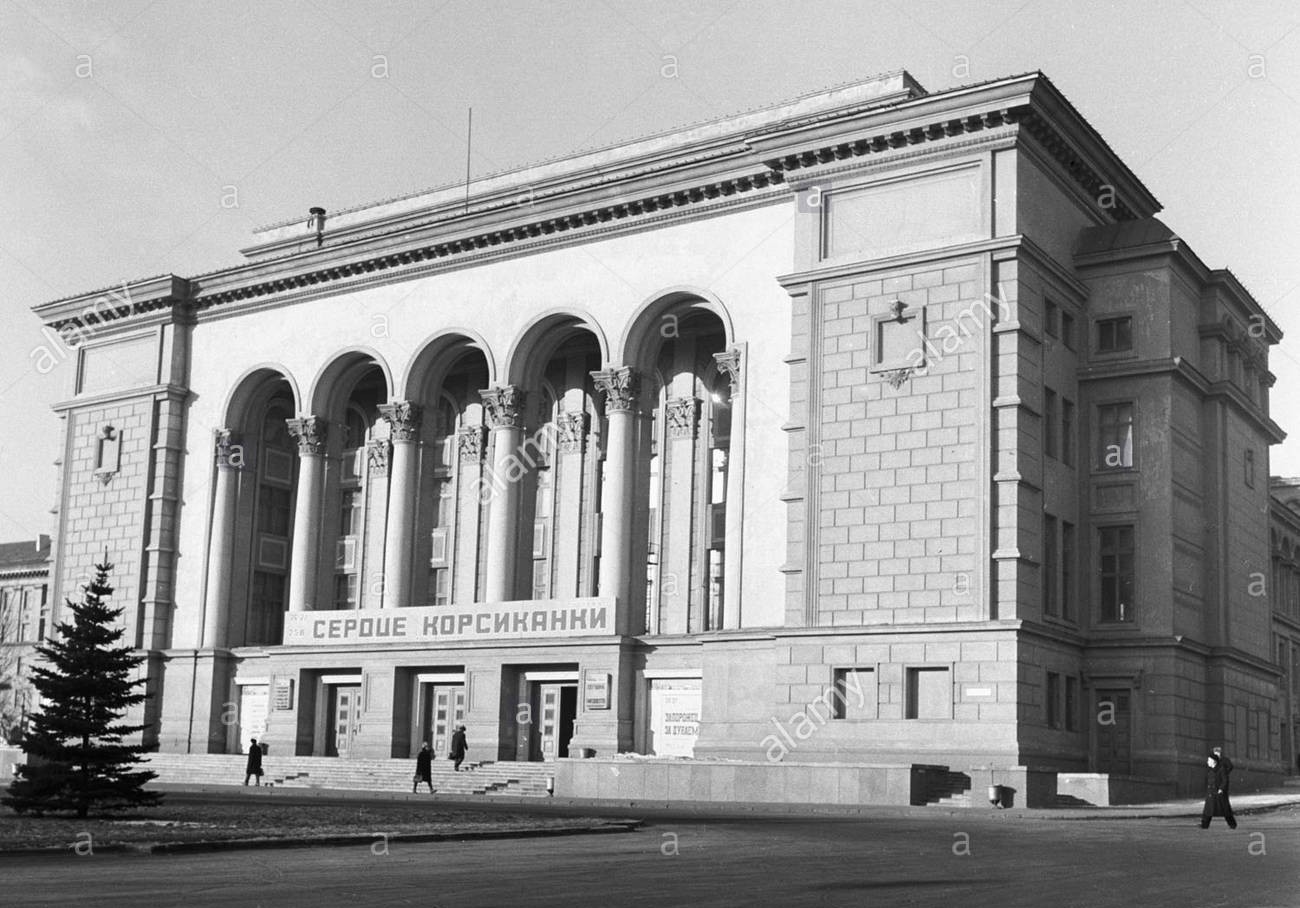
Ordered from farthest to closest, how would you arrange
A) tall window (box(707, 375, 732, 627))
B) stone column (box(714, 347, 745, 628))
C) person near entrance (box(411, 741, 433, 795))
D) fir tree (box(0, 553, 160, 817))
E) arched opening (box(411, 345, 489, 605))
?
1. arched opening (box(411, 345, 489, 605))
2. tall window (box(707, 375, 732, 627))
3. stone column (box(714, 347, 745, 628))
4. person near entrance (box(411, 741, 433, 795))
5. fir tree (box(0, 553, 160, 817))

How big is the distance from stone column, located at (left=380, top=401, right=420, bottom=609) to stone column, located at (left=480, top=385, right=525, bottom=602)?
292 centimetres

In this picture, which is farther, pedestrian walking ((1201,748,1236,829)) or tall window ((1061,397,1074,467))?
tall window ((1061,397,1074,467))

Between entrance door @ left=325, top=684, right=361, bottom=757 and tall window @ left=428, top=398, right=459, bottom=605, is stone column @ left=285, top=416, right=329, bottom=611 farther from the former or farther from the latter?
tall window @ left=428, top=398, right=459, bottom=605

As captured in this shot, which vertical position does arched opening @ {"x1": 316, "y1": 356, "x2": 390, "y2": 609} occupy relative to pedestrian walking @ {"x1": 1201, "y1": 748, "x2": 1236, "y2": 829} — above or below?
above

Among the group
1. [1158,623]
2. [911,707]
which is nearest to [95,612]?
[911,707]

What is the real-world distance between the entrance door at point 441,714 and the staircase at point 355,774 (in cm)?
216

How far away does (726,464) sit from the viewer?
4772cm

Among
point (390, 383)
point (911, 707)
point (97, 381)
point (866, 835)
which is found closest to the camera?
point (866, 835)

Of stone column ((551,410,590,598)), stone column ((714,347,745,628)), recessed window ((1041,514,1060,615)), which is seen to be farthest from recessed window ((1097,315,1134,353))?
stone column ((551,410,590,598))

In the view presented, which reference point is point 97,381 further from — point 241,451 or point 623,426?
point 623,426

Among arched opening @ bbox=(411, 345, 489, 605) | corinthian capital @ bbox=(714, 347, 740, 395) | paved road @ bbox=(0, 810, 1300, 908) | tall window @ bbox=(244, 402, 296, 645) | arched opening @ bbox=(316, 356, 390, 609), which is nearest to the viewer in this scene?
paved road @ bbox=(0, 810, 1300, 908)

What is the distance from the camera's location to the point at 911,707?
37.6 meters

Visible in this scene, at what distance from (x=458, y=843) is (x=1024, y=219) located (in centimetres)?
2403

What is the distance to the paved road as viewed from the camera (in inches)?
512
